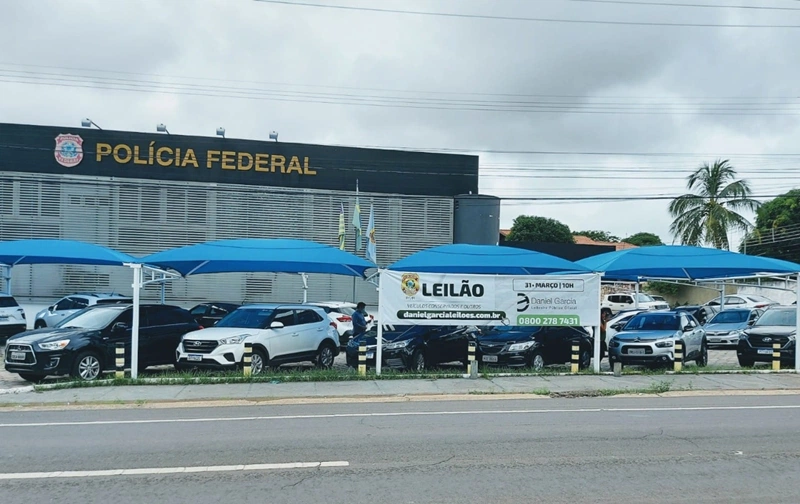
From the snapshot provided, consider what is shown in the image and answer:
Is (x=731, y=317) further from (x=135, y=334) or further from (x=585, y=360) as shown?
(x=135, y=334)

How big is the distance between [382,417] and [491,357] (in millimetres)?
7097

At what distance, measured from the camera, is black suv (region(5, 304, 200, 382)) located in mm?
15430

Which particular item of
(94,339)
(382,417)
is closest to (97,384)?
(94,339)

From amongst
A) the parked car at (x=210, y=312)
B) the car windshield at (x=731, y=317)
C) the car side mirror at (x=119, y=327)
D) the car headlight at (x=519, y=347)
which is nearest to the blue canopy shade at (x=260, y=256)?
the car side mirror at (x=119, y=327)

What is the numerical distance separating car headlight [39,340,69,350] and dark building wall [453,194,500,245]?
2349cm

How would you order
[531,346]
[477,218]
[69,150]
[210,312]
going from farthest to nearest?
1. [477,218]
2. [69,150]
3. [210,312]
4. [531,346]

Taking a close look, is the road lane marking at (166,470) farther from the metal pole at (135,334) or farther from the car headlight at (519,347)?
the car headlight at (519,347)

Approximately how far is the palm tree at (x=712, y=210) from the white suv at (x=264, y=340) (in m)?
25.0

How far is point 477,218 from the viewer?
36250 mm

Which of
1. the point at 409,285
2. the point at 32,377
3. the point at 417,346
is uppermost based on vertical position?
the point at 409,285

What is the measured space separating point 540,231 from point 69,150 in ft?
160

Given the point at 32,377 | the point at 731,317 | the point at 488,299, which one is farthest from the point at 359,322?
the point at 731,317

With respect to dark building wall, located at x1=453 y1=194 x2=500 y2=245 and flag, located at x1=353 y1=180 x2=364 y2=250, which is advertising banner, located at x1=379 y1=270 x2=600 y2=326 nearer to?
flag, located at x1=353 y1=180 x2=364 y2=250

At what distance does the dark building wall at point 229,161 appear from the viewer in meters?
33.6
